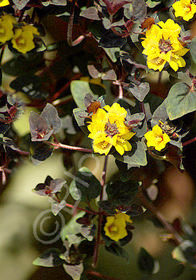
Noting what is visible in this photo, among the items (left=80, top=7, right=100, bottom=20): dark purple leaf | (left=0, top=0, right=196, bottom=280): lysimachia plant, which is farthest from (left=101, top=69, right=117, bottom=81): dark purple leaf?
(left=80, top=7, right=100, bottom=20): dark purple leaf

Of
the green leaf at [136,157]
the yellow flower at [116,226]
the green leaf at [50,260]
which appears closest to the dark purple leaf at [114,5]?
the green leaf at [136,157]

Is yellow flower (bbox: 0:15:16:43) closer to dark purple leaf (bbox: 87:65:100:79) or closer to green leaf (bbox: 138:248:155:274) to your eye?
dark purple leaf (bbox: 87:65:100:79)

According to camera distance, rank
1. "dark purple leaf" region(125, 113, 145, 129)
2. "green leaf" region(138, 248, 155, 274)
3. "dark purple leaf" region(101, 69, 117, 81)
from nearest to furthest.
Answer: "dark purple leaf" region(125, 113, 145, 129)
"dark purple leaf" region(101, 69, 117, 81)
"green leaf" region(138, 248, 155, 274)

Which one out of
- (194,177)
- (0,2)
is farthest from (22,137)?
(194,177)

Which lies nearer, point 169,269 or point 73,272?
point 73,272

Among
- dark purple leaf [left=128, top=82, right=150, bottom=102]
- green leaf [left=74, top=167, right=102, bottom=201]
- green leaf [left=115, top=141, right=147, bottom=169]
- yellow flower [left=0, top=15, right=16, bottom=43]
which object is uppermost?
yellow flower [left=0, top=15, right=16, bottom=43]

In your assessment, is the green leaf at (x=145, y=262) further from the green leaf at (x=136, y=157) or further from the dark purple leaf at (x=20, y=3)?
the dark purple leaf at (x=20, y=3)

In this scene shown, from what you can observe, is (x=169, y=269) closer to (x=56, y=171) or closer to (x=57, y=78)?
(x=56, y=171)
